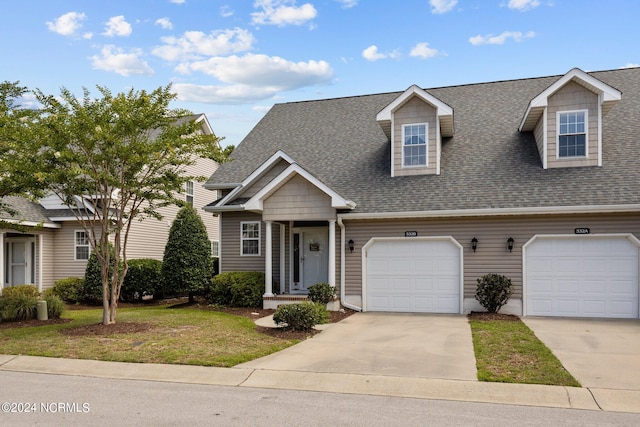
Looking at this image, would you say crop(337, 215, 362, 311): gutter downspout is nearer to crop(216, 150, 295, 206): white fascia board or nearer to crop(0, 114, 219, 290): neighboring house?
crop(216, 150, 295, 206): white fascia board

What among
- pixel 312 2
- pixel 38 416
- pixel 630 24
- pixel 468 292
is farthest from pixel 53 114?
pixel 630 24

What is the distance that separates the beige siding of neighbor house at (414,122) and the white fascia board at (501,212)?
1.89 m

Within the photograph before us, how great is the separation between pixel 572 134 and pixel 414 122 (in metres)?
4.47

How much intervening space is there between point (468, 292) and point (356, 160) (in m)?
5.76

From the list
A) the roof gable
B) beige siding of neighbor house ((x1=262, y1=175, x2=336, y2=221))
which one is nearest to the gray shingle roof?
beige siding of neighbor house ((x1=262, y1=175, x2=336, y2=221))

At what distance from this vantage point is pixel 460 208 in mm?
14375

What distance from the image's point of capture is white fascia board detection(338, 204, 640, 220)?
13.1m

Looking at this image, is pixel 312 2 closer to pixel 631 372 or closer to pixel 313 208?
pixel 313 208

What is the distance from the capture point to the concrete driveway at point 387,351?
8.17 metres

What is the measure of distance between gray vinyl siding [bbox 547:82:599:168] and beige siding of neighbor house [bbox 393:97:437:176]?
3247mm

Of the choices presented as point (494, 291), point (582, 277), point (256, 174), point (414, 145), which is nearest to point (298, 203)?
point (256, 174)

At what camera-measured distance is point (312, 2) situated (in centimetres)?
1648

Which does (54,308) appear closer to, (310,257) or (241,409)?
(310,257)

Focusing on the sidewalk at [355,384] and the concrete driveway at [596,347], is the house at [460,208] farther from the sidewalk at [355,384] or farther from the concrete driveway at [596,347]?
the sidewalk at [355,384]
